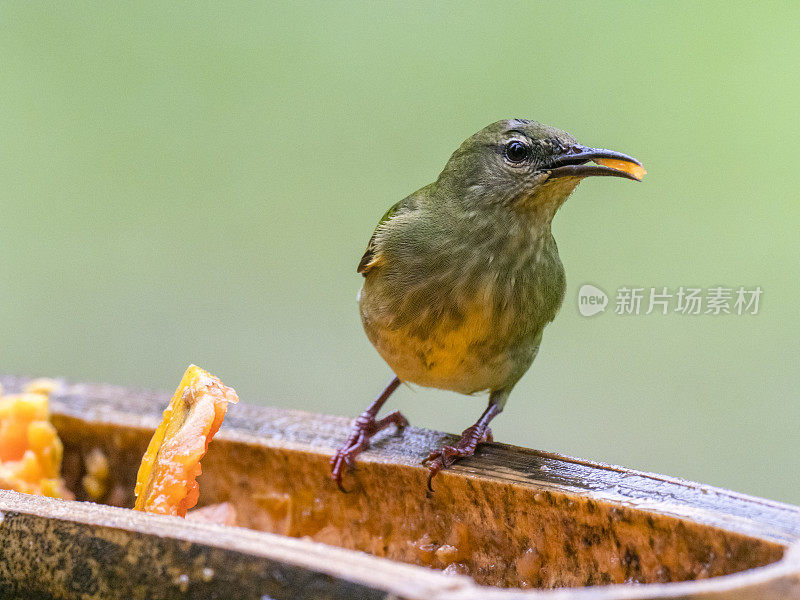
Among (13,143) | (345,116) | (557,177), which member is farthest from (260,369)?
(557,177)

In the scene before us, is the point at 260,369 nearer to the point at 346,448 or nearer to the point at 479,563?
the point at 346,448

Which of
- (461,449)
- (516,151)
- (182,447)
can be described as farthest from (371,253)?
(182,447)

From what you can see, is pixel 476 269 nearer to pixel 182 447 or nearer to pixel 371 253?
pixel 371 253

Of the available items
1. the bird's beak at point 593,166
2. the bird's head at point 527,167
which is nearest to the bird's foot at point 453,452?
the bird's head at point 527,167

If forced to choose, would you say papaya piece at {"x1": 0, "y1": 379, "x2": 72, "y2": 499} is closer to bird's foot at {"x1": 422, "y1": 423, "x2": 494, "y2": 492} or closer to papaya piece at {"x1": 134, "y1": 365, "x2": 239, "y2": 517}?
papaya piece at {"x1": 134, "y1": 365, "x2": 239, "y2": 517}

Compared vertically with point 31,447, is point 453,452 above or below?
above

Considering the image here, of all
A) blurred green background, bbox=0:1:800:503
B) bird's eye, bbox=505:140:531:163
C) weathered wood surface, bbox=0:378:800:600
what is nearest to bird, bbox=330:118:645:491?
bird's eye, bbox=505:140:531:163
